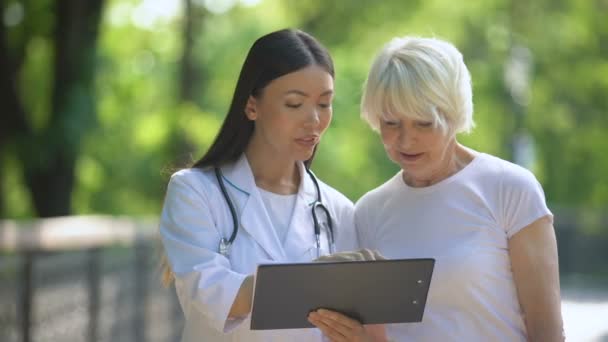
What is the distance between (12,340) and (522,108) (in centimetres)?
1173

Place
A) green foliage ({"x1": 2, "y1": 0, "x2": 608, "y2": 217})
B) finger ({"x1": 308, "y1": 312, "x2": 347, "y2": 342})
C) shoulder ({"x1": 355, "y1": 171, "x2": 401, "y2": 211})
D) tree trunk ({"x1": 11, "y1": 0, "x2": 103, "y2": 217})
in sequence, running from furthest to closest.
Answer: green foliage ({"x1": 2, "y1": 0, "x2": 608, "y2": 217}) < tree trunk ({"x1": 11, "y1": 0, "x2": 103, "y2": 217}) < shoulder ({"x1": 355, "y1": 171, "x2": 401, "y2": 211}) < finger ({"x1": 308, "y1": 312, "x2": 347, "y2": 342})

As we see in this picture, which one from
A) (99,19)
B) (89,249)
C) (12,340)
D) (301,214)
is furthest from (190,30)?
(301,214)

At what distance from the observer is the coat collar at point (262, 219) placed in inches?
158

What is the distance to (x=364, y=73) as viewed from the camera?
1684 centimetres

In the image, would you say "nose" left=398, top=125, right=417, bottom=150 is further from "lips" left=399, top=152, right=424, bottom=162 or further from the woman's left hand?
the woman's left hand

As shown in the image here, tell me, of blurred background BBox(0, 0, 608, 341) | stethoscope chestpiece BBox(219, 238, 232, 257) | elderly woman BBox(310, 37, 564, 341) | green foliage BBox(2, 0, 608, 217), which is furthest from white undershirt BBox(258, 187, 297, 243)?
green foliage BBox(2, 0, 608, 217)

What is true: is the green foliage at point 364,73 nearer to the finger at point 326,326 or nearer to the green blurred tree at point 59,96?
the green blurred tree at point 59,96

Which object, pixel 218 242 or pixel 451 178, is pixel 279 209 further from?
pixel 451 178

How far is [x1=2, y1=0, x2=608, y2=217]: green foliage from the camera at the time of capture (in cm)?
1742

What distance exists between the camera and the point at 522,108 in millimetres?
18078

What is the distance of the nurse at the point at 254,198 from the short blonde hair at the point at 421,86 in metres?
0.19

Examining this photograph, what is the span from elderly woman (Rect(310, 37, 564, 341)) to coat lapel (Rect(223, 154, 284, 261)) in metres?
0.39

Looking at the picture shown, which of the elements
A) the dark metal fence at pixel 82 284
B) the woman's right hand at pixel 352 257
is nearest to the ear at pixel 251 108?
the woman's right hand at pixel 352 257

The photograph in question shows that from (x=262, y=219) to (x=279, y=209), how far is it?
14 cm
